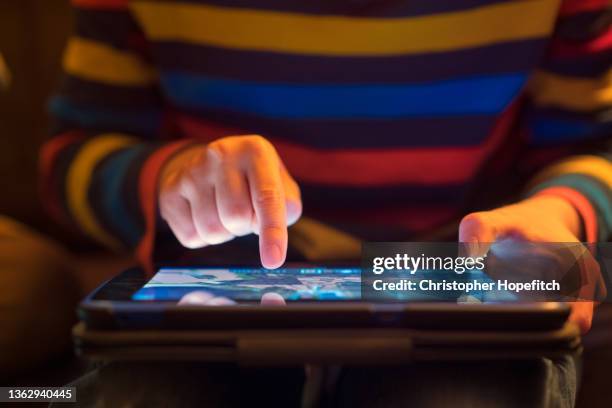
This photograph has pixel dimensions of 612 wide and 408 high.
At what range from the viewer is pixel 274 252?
1.19ft

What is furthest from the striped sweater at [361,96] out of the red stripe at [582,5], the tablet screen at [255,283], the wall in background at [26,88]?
the wall in background at [26,88]

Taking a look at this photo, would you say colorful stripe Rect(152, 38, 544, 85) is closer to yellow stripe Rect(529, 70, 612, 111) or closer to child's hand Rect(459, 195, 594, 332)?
yellow stripe Rect(529, 70, 612, 111)

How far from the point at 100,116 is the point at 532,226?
0.41 meters

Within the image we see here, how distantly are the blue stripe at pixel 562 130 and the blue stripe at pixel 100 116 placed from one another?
359mm

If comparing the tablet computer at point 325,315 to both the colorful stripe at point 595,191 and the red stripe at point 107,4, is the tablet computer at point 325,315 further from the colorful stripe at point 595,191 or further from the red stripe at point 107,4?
the red stripe at point 107,4

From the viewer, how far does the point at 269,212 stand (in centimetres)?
36

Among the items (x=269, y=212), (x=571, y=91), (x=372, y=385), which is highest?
(x=571, y=91)

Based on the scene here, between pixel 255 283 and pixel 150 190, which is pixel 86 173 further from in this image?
pixel 255 283

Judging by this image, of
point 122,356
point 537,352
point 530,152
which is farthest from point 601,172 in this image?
point 122,356

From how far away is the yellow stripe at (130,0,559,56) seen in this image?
0.53 m

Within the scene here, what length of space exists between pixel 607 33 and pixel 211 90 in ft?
1.09

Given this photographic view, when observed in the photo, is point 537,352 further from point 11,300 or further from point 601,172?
point 11,300

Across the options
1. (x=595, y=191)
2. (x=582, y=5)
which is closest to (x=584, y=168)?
(x=595, y=191)

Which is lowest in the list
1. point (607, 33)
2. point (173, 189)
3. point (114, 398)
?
point (114, 398)
